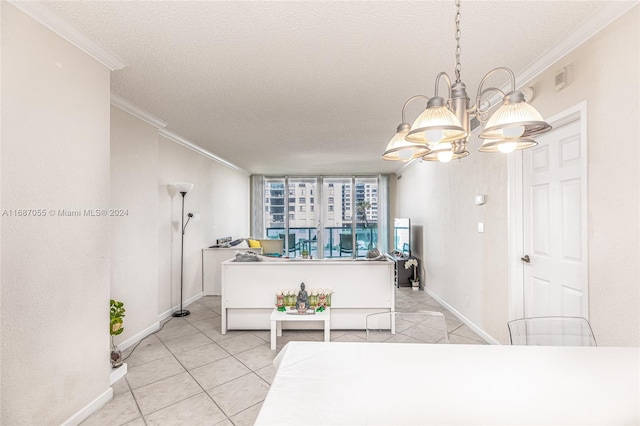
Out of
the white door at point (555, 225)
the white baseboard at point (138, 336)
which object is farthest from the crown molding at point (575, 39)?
the white baseboard at point (138, 336)

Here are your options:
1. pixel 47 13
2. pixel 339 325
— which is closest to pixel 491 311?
pixel 339 325

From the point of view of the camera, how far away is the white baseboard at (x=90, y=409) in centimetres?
182

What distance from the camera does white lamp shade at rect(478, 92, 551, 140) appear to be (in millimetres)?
938

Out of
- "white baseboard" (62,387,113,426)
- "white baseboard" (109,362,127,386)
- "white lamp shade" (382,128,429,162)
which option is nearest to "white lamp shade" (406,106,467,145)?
"white lamp shade" (382,128,429,162)

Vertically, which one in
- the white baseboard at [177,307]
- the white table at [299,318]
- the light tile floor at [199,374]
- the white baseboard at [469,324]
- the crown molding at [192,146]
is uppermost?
the crown molding at [192,146]

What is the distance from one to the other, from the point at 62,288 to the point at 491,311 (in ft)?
11.8

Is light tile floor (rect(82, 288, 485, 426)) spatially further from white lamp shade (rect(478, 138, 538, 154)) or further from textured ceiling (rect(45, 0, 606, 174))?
textured ceiling (rect(45, 0, 606, 174))

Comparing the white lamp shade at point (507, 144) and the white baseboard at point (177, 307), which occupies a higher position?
the white lamp shade at point (507, 144)

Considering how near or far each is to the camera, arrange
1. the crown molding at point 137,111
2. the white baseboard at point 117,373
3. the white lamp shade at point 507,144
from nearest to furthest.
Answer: the white lamp shade at point 507,144
the white baseboard at point 117,373
the crown molding at point 137,111

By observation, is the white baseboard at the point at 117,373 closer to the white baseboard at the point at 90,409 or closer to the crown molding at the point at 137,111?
the white baseboard at the point at 90,409

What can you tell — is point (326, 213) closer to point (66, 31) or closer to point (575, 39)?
point (575, 39)

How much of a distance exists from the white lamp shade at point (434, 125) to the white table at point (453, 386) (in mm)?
888

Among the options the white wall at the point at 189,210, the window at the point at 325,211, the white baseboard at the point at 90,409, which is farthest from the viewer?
the window at the point at 325,211

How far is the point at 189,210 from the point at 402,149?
13.6ft
